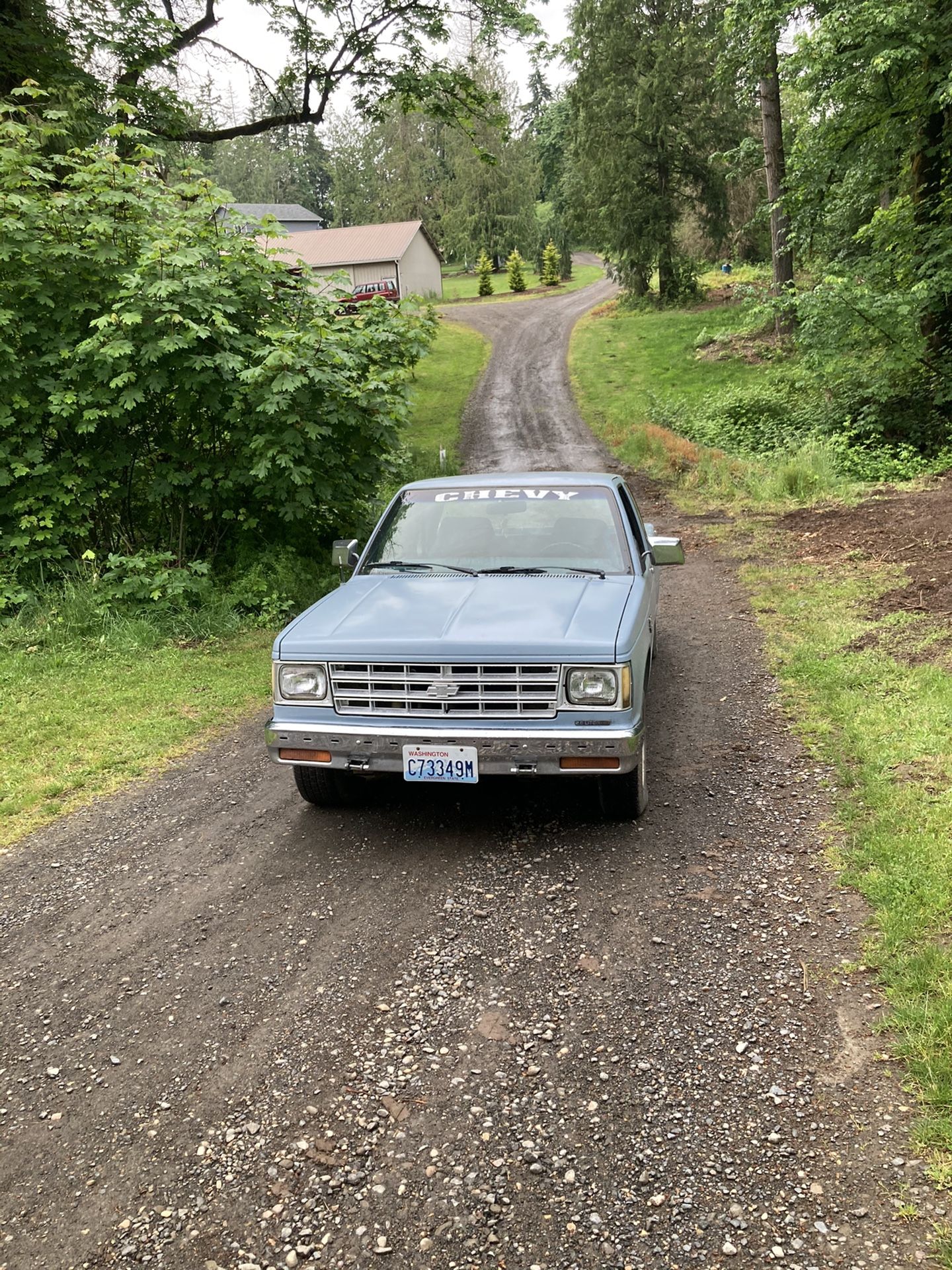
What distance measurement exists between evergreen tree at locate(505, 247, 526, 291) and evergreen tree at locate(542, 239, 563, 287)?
1576mm

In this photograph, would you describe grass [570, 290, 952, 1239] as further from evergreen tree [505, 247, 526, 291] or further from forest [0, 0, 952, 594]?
evergreen tree [505, 247, 526, 291]

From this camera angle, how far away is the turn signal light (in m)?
3.91

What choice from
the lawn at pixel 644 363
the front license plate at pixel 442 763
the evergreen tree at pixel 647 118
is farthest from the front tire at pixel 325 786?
the evergreen tree at pixel 647 118

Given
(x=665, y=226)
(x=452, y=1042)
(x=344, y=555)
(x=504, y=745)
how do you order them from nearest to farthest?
(x=452, y=1042) → (x=504, y=745) → (x=344, y=555) → (x=665, y=226)

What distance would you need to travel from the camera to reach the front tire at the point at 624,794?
13.8 feet

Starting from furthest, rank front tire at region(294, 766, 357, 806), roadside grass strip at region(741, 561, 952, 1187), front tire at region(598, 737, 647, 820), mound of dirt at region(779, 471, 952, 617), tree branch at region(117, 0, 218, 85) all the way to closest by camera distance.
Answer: tree branch at region(117, 0, 218, 85) < mound of dirt at region(779, 471, 952, 617) < front tire at region(294, 766, 357, 806) < front tire at region(598, 737, 647, 820) < roadside grass strip at region(741, 561, 952, 1187)

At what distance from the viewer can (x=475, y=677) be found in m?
4.00

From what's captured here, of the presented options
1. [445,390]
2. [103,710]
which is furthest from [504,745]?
[445,390]

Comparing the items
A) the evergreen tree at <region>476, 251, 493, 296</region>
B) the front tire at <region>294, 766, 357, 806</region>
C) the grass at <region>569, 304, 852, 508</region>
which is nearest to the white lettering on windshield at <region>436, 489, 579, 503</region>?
the front tire at <region>294, 766, 357, 806</region>

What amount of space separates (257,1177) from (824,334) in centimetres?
1490

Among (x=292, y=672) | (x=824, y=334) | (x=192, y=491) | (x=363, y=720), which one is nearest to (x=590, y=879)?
(x=363, y=720)

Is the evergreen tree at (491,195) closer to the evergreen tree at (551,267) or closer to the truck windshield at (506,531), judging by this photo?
the evergreen tree at (551,267)

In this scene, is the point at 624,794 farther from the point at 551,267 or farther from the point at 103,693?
the point at 551,267

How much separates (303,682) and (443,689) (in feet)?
2.50
